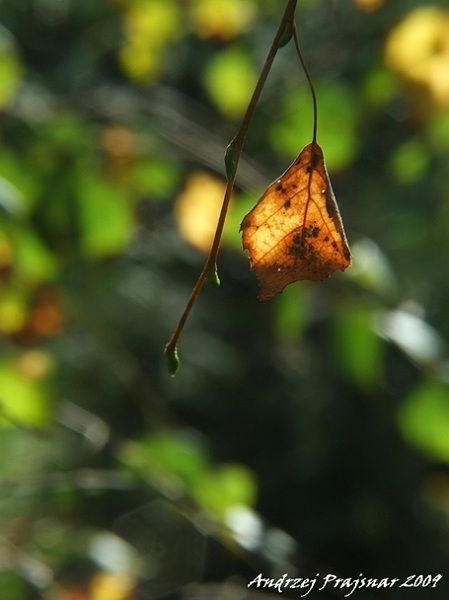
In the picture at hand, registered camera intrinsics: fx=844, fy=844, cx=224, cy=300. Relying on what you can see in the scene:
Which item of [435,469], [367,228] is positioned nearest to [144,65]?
[367,228]

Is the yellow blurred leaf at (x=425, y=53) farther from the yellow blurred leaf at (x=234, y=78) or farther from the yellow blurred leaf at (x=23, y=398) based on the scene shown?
the yellow blurred leaf at (x=23, y=398)

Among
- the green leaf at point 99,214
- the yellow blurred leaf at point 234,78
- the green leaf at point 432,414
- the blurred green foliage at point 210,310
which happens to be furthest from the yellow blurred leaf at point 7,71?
the green leaf at point 432,414

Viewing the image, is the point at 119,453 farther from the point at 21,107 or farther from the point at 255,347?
the point at 255,347

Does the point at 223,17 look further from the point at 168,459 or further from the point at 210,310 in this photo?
the point at 210,310

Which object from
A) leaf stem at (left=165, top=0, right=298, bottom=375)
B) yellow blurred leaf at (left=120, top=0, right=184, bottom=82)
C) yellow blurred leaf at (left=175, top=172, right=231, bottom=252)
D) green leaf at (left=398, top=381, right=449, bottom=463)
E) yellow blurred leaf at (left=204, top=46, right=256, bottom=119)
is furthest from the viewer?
yellow blurred leaf at (left=120, top=0, right=184, bottom=82)

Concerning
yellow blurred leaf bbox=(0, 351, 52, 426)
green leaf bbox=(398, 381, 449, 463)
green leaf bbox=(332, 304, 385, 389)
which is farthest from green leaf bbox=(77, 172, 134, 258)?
green leaf bbox=(398, 381, 449, 463)

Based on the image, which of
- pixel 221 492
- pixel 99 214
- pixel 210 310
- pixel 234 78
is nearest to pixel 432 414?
pixel 221 492

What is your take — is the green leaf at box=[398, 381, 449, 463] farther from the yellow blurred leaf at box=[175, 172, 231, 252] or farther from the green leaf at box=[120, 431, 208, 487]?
the yellow blurred leaf at box=[175, 172, 231, 252]
